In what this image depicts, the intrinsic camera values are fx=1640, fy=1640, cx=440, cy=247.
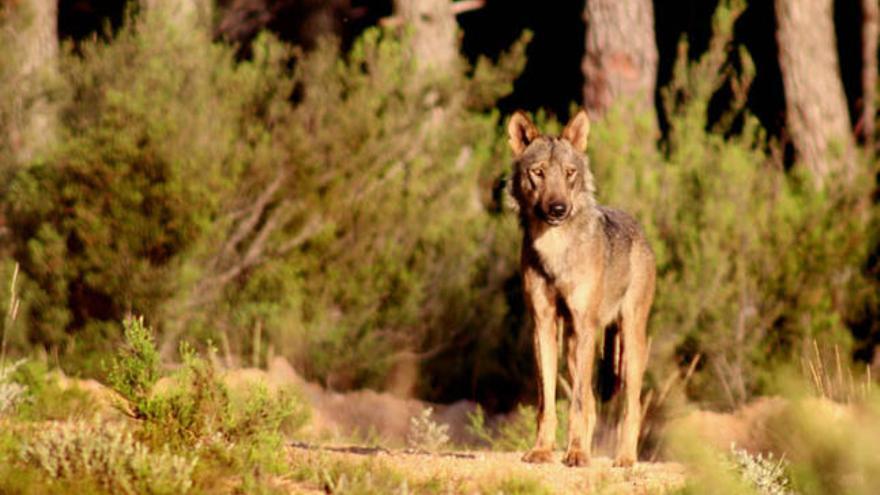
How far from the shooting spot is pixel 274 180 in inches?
520

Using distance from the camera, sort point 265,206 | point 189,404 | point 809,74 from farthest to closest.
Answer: point 809,74 → point 265,206 → point 189,404

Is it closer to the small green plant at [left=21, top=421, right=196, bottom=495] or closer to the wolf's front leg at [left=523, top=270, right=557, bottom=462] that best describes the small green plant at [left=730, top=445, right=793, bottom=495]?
the wolf's front leg at [left=523, top=270, right=557, bottom=462]

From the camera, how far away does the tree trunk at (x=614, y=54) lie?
16.1 meters

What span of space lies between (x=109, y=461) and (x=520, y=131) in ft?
11.4

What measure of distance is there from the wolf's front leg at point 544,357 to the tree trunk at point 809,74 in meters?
8.10

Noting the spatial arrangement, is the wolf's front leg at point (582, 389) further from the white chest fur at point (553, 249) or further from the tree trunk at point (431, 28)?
the tree trunk at point (431, 28)

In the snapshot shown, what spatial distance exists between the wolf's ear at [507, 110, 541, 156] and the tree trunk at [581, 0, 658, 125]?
7072 millimetres

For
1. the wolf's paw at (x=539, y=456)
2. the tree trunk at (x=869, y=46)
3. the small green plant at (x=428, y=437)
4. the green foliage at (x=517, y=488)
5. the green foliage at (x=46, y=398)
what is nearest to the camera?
the green foliage at (x=517, y=488)

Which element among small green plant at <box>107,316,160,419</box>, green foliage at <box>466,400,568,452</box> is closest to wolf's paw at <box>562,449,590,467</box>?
green foliage at <box>466,400,568,452</box>

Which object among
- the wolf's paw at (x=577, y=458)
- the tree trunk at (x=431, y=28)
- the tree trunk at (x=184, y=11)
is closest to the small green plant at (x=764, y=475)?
the wolf's paw at (x=577, y=458)

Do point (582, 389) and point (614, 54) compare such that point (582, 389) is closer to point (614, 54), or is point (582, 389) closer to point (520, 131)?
point (520, 131)

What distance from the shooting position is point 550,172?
873cm

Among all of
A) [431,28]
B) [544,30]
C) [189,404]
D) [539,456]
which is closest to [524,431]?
[539,456]

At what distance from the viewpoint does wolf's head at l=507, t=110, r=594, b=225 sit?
8648 millimetres
